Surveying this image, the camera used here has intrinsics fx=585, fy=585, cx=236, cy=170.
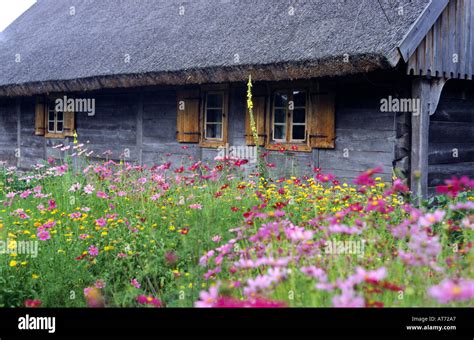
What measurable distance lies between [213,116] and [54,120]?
15.1 feet

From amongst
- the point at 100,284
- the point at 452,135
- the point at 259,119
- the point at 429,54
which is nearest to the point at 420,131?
the point at 429,54

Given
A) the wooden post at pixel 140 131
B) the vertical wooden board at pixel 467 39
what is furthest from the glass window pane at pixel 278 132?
the wooden post at pixel 140 131

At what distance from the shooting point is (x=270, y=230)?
2.88 meters

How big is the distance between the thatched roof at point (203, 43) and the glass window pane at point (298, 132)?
1.01 metres

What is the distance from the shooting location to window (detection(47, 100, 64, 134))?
472 inches

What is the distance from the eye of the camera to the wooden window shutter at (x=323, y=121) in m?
7.39

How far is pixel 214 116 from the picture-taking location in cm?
894

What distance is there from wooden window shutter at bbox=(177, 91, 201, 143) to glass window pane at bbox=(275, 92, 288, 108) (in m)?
1.37

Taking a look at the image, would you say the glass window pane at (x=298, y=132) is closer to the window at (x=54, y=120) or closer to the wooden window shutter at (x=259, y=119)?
the wooden window shutter at (x=259, y=119)

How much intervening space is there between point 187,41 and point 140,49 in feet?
3.29

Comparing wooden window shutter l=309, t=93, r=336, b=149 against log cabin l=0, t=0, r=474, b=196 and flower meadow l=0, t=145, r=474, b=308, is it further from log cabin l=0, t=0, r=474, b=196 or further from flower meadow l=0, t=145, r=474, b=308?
flower meadow l=0, t=145, r=474, b=308

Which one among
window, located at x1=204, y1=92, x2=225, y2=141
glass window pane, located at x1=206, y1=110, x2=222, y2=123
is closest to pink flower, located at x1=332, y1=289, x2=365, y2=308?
window, located at x1=204, y1=92, x2=225, y2=141

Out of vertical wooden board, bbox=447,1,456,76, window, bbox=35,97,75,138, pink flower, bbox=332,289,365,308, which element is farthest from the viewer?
window, bbox=35,97,75,138
